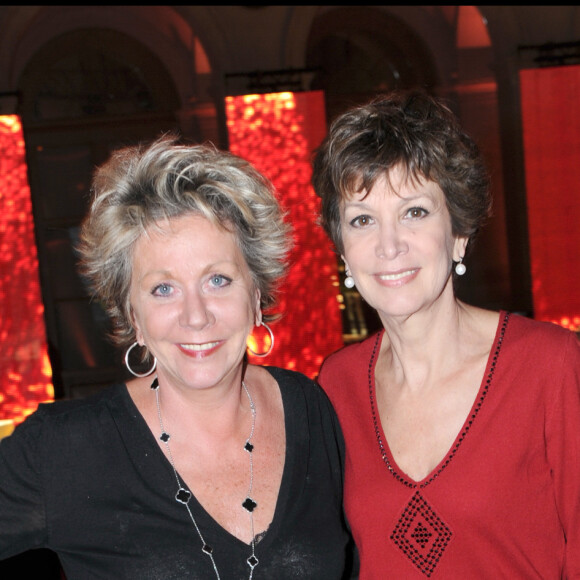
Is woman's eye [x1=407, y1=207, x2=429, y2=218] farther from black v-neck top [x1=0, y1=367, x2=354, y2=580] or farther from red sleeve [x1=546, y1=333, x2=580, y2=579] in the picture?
black v-neck top [x1=0, y1=367, x2=354, y2=580]

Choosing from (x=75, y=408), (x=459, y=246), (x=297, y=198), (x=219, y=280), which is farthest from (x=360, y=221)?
(x=297, y=198)

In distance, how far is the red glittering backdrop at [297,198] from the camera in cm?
518

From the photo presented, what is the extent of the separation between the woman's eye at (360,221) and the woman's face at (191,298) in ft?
1.07

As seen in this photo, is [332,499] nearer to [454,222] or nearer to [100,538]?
[100,538]

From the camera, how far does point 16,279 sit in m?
5.24

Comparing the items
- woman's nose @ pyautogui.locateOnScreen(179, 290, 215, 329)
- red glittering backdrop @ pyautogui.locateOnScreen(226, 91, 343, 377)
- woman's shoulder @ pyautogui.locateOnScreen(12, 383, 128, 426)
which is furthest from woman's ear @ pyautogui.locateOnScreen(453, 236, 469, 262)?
red glittering backdrop @ pyautogui.locateOnScreen(226, 91, 343, 377)

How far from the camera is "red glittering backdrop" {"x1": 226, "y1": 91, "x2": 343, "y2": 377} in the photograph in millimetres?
5180

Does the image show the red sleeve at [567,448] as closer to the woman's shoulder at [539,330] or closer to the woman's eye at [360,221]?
the woman's shoulder at [539,330]

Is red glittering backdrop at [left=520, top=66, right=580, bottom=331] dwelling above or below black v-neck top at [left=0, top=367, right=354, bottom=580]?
above

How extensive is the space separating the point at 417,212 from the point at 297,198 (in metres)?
3.36

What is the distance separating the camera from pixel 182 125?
5.72 meters

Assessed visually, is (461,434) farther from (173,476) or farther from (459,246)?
(173,476)

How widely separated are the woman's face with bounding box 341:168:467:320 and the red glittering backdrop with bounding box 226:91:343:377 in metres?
3.23

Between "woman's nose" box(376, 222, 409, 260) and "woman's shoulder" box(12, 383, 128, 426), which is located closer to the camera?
"woman's shoulder" box(12, 383, 128, 426)
